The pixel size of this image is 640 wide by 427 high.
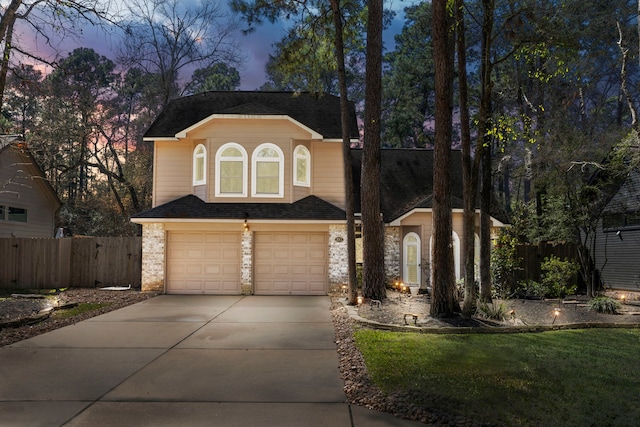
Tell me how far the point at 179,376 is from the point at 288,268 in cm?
1045

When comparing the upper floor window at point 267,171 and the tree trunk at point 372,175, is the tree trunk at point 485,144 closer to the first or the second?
the tree trunk at point 372,175

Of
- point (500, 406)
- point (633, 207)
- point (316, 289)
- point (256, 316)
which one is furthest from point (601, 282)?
point (500, 406)

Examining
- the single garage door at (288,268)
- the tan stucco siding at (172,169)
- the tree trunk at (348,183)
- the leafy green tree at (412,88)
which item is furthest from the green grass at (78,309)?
the leafy green tree at (412,88)

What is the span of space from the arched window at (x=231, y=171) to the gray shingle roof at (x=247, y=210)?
50 centimetres

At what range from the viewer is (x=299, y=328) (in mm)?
10086

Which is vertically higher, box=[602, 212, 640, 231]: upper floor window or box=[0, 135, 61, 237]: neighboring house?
box=[0, 135, 61, 237]: neighboring house

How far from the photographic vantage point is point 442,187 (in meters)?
11.0

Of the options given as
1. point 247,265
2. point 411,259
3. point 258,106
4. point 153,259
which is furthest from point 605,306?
point 153,259

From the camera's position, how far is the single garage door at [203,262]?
16719 mm

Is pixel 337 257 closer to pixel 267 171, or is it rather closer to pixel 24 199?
pixel 267 171

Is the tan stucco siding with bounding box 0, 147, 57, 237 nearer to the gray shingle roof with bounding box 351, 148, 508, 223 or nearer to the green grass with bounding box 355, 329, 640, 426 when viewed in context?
the gray shingle roof with bounding box 351, 148, 508, 223

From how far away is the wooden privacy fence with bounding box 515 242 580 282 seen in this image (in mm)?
17562

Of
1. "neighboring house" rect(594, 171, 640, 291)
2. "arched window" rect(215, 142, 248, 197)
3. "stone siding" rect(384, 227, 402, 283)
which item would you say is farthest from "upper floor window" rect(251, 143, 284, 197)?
"neighboring house" rect(594, 171, 640, 291)

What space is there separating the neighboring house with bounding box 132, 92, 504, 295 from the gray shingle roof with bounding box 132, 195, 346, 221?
33 mm
